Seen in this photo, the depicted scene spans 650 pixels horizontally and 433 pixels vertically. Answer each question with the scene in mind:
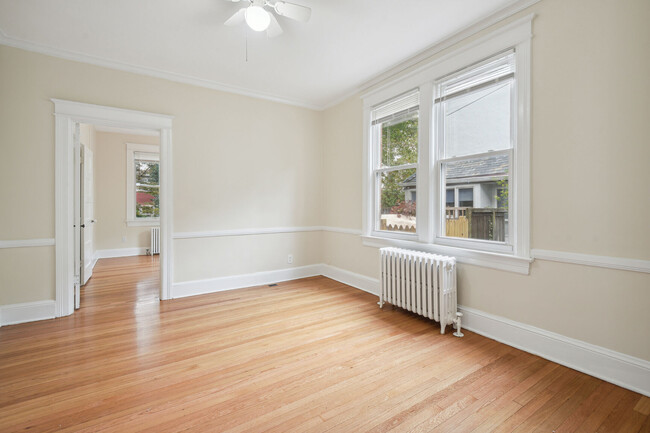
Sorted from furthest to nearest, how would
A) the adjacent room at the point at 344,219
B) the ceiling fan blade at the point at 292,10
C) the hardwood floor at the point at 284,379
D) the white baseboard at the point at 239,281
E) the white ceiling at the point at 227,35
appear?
1. the white baseboard at the point at 239,281
2. the white ceiling at the point at 227,35
3. the ceiling fan blade at the point at 292,10
4. the adjacent room at the point at 344,219
5. the hardwood floor at the point at 284,379

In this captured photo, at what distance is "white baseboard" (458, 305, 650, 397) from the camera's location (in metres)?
1.91

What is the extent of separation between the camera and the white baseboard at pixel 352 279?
4.06 m

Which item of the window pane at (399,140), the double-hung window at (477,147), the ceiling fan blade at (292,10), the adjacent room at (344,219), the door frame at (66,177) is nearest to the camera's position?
the adjacent room at (344,219)

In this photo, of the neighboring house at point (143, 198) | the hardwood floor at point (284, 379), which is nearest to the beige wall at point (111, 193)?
the neighboring house at point (143, 198)

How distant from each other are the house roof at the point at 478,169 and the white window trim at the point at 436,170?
5.0 inches

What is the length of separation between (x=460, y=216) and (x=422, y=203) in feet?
1.45

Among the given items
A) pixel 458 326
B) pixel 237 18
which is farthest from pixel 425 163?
pixel 237 18

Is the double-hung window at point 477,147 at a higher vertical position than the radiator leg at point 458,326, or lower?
higher

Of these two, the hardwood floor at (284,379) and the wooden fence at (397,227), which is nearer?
the hardwood floor at (284,379)

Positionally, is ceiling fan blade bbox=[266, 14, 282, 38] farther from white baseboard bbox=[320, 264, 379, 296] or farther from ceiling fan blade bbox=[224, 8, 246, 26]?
white baseboard bbox=[320, 264, 379, 296]

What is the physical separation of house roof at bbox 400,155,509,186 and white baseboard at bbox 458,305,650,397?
1.29m

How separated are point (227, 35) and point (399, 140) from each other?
2240 mm

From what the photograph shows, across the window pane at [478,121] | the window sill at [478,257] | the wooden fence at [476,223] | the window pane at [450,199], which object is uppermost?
the window pane at [478,121]

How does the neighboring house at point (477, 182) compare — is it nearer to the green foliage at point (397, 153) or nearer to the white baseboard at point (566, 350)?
the green foliage at point (397, 153)
